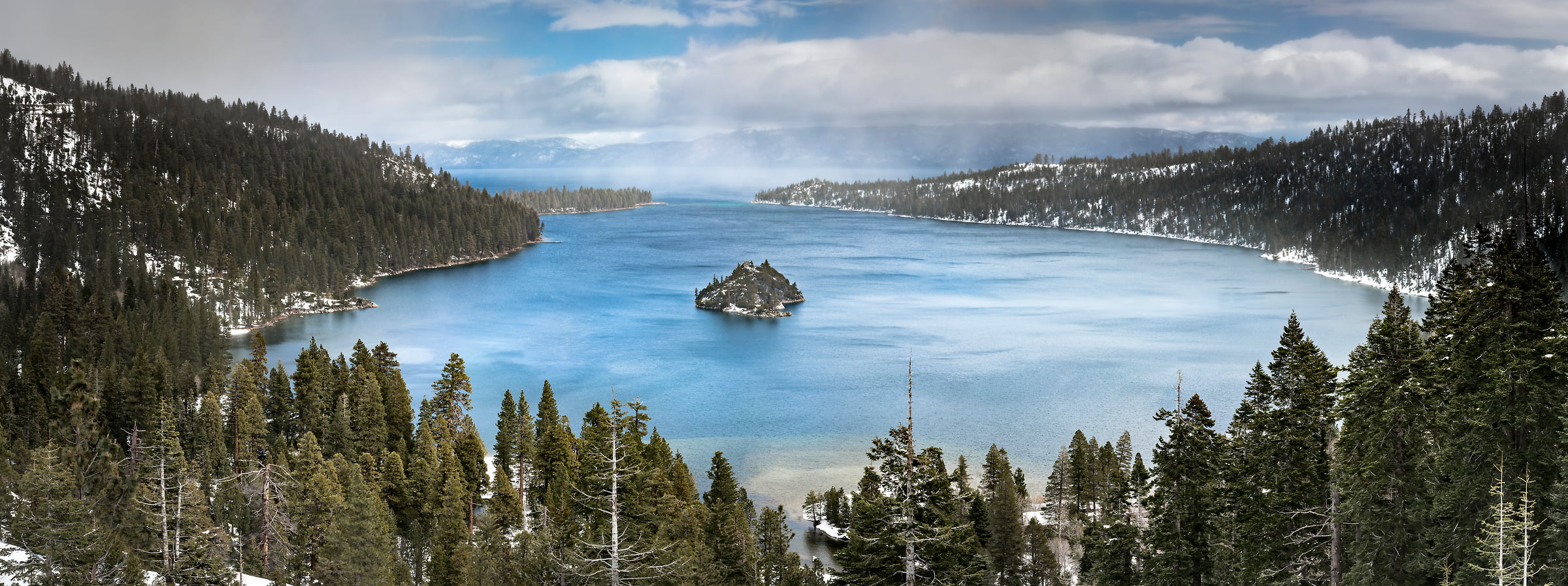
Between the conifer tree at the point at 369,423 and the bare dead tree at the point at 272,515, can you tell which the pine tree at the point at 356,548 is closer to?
the bare dead tree at the point at 272,515

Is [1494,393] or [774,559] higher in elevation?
[1494,393]

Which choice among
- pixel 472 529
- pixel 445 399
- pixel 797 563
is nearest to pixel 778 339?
pixel 445 399

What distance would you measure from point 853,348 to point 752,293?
28129 millimetres

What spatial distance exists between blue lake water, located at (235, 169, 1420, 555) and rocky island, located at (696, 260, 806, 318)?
244 cm

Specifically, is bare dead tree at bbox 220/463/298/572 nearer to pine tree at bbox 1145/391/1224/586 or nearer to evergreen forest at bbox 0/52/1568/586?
evergreen forest at bbox 0/52/1568/586

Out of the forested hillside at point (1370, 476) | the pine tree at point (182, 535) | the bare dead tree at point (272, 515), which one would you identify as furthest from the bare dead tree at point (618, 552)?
the pine tree at point (182, 535)

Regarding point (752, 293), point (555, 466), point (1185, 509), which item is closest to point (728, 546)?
point (555, 466)

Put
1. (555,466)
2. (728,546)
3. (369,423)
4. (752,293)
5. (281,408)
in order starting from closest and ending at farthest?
1. (728,546)
2. (555,466)
3. (369,423)
4. (281,408)
5. (752,293)

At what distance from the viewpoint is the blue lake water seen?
247 ft

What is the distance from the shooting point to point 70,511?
106 feet

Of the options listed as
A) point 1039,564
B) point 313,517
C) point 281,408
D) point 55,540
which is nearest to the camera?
point 55,540

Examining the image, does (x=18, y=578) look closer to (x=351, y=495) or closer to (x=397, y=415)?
(x=351, y=495)

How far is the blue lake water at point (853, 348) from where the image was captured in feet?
247

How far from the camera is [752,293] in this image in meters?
136
